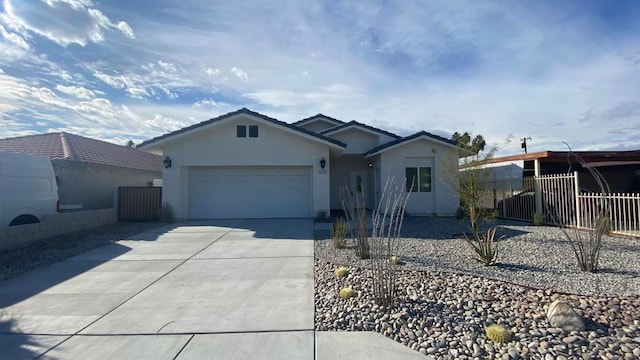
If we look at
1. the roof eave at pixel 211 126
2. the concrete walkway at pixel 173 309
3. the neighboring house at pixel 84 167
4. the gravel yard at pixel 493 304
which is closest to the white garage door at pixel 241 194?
the roof eave at pixel 211 126

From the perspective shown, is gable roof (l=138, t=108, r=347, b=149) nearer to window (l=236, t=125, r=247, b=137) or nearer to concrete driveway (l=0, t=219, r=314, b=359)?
window (l=236, t=125, r=247, b=137)

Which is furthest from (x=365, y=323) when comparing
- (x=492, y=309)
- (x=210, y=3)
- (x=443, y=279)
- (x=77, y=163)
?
(x=77, y=163)

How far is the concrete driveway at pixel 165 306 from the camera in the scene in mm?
4035

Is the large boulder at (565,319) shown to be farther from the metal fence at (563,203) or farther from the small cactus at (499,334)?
the metal fence at (563,203)

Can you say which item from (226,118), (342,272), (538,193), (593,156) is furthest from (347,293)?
(593,156)

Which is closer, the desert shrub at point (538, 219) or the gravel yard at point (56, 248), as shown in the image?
the gravel yard at point (56, 248)

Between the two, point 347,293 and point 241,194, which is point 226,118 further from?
point 347,293

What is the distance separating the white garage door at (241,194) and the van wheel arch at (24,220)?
563cm

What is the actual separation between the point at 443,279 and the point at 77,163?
16592 millimetres

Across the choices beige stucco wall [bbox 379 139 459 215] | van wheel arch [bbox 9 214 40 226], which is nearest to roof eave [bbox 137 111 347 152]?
beige stucco wall [bbox 379 139 459 215]

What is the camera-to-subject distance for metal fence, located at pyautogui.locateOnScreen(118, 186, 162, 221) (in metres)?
15.4

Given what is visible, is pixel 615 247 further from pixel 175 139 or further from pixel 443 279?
pixel 175 139

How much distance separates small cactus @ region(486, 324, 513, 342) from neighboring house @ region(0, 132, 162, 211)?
675 inches

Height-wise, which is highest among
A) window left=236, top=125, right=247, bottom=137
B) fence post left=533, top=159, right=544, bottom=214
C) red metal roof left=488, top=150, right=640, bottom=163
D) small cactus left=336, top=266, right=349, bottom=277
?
window left=236, top=125, right=247, bottom=137
